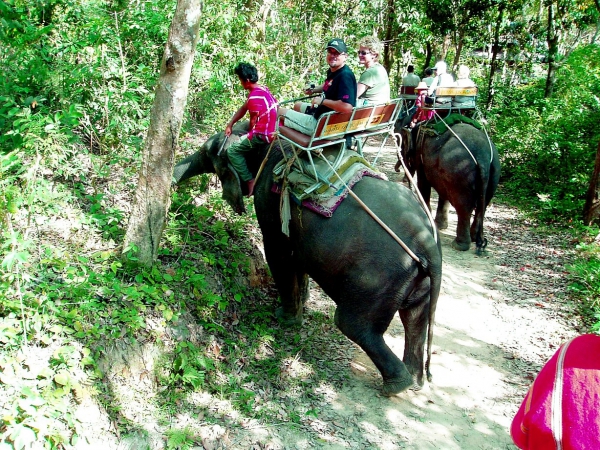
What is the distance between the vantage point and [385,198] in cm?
422

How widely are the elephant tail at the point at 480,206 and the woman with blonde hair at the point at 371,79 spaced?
242 centimetres

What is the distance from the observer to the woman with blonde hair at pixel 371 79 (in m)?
5.43

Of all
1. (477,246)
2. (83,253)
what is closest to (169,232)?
(83,253)

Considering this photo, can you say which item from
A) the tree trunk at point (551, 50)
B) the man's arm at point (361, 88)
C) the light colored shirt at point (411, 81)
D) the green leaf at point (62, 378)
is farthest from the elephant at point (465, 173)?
A: the tree trunk at point (551, 50)

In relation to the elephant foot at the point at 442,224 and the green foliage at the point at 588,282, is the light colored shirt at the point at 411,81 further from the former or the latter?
the green foliage at the point at 588,282

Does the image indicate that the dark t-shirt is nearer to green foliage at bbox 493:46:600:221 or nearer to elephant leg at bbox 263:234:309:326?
elephant leg at bbox 263:234:309:326

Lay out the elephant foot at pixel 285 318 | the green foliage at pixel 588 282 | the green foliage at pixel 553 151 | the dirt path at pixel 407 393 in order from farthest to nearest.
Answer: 1. the green foliage at pixel 553 151
2. the green foliage at pixel 588 282
3. the elephant foot at pixel 285 318
4. the dirt path at pixel 407 393

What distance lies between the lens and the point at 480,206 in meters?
7.38

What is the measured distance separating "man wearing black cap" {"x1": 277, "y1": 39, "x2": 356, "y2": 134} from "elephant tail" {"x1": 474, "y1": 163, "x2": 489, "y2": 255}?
3446mm

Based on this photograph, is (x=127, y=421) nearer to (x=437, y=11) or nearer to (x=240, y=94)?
(x=240, y=94)

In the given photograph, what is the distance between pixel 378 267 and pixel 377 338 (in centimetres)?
67

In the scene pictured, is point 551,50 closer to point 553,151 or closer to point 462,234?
point 553,151

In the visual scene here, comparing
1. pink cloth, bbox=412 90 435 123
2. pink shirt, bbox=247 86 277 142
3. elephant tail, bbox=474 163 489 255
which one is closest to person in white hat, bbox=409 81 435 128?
pink cloth, bbox=412 90 435 123

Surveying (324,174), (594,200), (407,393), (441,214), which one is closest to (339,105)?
(324,174)
